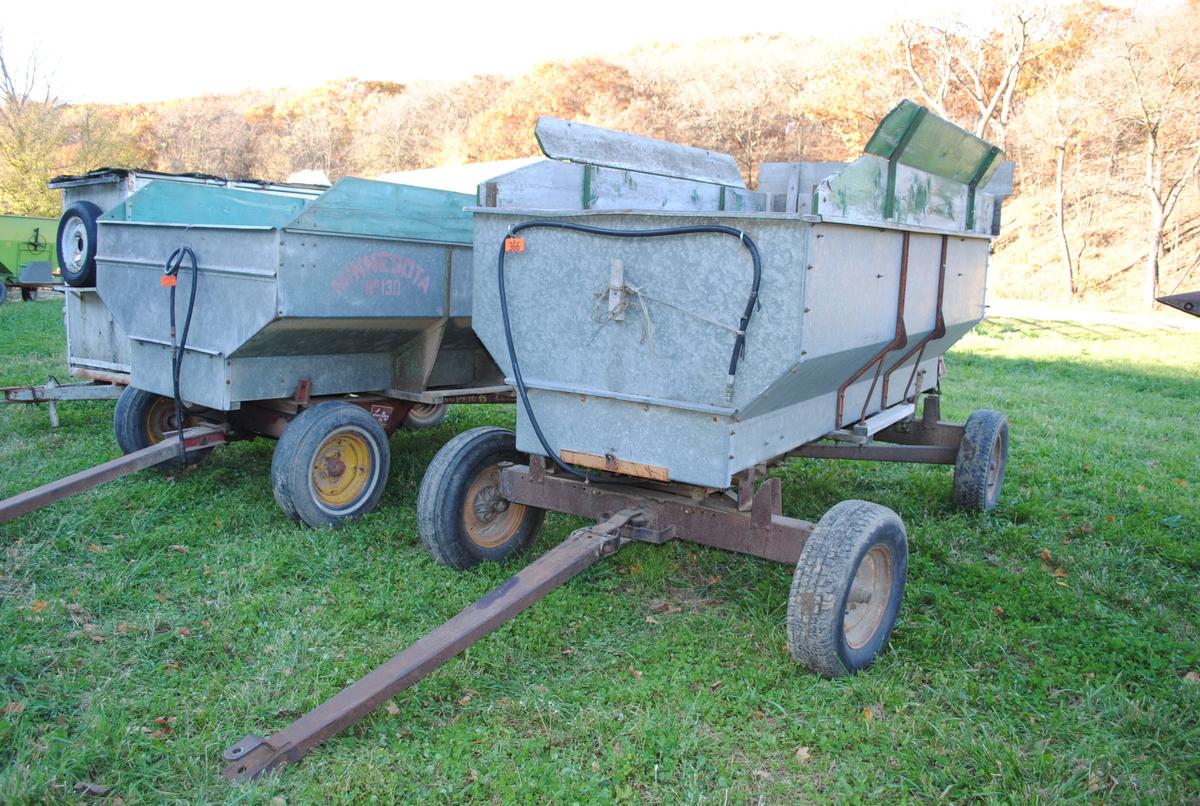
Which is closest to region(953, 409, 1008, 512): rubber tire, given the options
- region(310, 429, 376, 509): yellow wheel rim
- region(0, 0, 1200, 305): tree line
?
region(310, 429, 376, 509): yellow wheel rim

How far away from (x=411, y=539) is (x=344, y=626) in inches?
45.1

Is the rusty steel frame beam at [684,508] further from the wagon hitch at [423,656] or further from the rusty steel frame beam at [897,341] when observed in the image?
the rusty steel frame beam at [897,341]

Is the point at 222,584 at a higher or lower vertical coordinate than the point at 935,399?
lower

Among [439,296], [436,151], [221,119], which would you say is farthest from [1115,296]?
[221,119]

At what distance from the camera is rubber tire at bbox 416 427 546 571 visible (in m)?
4.38

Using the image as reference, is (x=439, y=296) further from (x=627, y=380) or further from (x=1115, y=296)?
(x=1115, y=296)

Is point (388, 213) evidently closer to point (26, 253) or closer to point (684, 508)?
point (684, 508)

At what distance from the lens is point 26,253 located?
747 inches

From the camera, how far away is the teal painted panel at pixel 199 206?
243 inches

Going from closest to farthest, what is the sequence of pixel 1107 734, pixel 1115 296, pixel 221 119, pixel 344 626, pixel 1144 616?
pixel 1107 734 < pixel 344 626 < pixel 1144 616 < pixel 1115 296 < pixel 221 119

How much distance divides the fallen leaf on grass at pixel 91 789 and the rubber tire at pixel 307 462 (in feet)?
7.76

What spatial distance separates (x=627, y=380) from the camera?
3.79 meters

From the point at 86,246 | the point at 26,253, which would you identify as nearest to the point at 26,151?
the point at 26,253

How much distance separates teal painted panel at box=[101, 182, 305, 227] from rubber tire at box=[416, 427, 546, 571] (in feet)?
8.75
